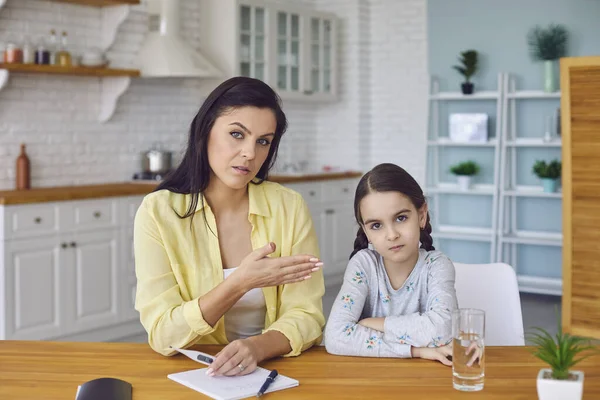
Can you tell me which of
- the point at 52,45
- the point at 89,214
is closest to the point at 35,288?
the point at 89,214

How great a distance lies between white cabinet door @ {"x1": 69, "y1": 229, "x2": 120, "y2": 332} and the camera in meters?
4.79

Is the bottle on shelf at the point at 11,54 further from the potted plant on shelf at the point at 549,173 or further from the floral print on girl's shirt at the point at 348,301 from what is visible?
the potted plant on shelf at the point at 549,173

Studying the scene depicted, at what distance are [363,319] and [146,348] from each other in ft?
1.70

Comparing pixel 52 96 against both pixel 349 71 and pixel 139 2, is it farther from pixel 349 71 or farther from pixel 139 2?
pixel 349 71

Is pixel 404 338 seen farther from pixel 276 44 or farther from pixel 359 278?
pixel 276 44

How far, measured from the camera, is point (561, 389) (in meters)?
1.39

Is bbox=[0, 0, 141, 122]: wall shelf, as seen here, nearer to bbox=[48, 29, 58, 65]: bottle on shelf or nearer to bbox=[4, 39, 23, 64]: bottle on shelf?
bbox=[48, 29, 58, 65]: bottle on shelf

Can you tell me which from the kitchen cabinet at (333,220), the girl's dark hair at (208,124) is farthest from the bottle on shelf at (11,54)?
the girl's dark hair at (208,124)

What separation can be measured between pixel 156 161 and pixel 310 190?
1.37 meters

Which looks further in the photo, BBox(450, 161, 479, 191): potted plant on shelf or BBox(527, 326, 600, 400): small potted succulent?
BBox(450, 161, 479, 191): potted plant on shelf

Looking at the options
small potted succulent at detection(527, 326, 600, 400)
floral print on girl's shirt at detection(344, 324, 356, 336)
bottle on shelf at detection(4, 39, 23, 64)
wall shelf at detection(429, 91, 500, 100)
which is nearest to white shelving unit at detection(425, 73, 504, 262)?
wall shelf at detection(429, 91, 500, 100)

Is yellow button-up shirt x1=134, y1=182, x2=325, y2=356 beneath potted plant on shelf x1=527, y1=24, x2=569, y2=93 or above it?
beneath

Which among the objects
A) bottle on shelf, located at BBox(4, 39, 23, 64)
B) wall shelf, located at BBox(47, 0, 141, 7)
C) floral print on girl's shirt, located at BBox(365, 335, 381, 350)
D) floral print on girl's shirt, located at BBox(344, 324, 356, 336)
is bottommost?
floral print on girl's shirt, located at BBox(365, 335, 381, 350)

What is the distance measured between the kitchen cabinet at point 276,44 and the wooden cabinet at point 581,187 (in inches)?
104
